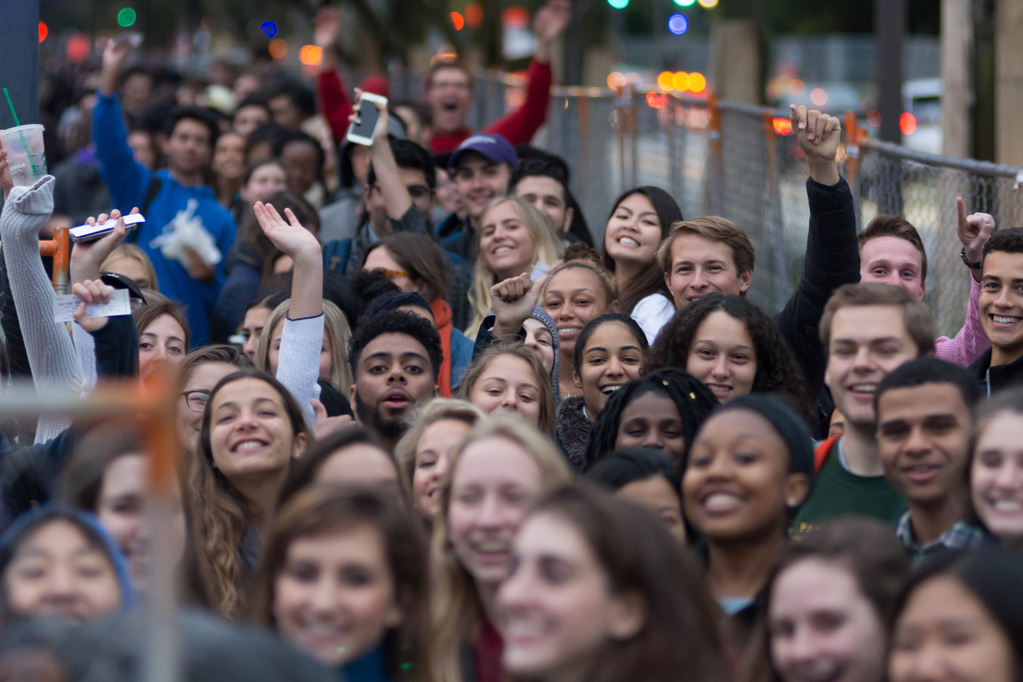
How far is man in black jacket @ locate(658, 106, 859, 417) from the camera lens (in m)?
5.20

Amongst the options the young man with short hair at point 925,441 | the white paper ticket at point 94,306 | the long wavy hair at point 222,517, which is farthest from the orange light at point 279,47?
the young man with short hair at point 925,441

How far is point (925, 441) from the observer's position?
3.66m

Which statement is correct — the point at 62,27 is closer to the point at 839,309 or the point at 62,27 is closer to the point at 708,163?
the point at 708,163

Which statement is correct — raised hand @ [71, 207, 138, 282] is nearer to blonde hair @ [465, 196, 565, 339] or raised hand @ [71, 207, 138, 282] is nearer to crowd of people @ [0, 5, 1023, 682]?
crowd of people @ [0, 5, 1023, 682]

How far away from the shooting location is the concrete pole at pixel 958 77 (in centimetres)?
830

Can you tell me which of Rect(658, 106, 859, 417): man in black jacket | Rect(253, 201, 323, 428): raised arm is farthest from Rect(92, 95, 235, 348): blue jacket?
Rect(658, 106, 859, 417): man in black jacket

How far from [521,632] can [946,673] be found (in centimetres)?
85

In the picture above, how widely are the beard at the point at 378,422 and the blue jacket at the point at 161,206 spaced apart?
248 centimetres

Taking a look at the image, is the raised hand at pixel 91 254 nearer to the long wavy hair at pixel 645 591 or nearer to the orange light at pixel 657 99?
the long wavy hair at pixel 645 591

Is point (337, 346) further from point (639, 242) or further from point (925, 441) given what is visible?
point (925, 441)

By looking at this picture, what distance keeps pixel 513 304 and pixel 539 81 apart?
429 cm

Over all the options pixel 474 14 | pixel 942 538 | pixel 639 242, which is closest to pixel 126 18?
pixel 474 14

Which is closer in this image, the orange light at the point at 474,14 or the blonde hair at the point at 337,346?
the blonde hair at the point at 337,346

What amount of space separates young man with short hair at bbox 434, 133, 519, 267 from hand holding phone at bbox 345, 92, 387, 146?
0.59m
